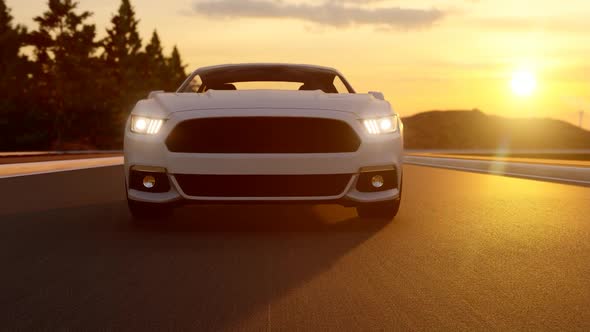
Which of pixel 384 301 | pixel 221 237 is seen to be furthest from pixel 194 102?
pixel 384 301

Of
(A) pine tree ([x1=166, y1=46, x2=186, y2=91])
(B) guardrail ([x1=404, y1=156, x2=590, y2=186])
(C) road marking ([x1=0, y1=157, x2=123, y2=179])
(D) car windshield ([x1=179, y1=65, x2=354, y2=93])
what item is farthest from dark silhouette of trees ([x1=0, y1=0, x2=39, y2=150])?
(D) car windshield ([x1=179, y1=65, x2=354, y2=93])

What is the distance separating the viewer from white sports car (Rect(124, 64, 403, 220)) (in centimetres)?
625

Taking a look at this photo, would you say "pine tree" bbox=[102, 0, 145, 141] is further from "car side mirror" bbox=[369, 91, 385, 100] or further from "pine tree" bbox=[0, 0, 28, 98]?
"car side mirror" bbox=[369, 91, 385, 100]

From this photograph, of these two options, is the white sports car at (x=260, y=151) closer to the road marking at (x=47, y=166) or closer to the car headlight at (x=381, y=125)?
the car headlight at (x=381, y=125)

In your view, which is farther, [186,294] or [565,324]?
[186,294]

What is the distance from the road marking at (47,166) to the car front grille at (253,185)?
403 inches

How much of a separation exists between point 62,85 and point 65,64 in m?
2.63

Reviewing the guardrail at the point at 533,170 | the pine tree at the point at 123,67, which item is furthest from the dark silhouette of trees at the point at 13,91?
the guardrail at the point at 533,170

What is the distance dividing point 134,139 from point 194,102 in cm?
65

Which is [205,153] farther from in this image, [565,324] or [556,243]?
[565,324]

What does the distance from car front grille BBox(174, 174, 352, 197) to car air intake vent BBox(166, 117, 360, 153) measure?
0.23 m

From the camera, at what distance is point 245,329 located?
3457 mm

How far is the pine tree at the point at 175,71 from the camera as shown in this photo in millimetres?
104812

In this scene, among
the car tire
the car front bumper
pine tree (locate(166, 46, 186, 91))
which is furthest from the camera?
pine tree (locate(166, 46, 186, 91))
